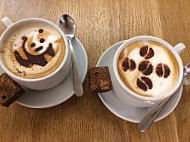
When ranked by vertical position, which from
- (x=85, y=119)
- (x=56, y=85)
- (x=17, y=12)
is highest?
(x=17, y=12)

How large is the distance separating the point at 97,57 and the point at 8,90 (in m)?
0.42

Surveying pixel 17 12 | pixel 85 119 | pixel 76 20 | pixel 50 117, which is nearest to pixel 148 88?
pixel 85 119

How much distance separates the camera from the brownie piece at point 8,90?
81cm

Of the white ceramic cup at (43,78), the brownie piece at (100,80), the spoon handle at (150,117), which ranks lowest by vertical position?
the spoon handle at (150,117)

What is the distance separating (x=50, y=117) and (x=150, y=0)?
0.79 metres

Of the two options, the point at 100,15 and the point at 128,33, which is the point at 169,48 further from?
the point at 100,15

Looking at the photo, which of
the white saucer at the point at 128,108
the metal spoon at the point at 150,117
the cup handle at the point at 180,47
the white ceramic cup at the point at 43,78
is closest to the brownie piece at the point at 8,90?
the white ceramic cup at the point at 43,78

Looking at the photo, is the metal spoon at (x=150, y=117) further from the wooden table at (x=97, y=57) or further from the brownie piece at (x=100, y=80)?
the brownie piece at (x=100, y=80)

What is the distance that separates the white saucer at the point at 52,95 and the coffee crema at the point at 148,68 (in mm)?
178

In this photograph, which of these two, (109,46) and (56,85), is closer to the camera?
(56,85)

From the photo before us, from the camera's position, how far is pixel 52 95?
34.6 inches

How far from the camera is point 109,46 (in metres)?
1.05

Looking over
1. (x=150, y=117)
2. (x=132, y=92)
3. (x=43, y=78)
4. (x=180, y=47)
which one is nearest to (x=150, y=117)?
(x=150, y=117)

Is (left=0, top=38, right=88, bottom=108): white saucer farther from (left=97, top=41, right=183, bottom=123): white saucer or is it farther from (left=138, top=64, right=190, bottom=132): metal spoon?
(left=138, top=64, right=190, bottom=132): metal spoon
